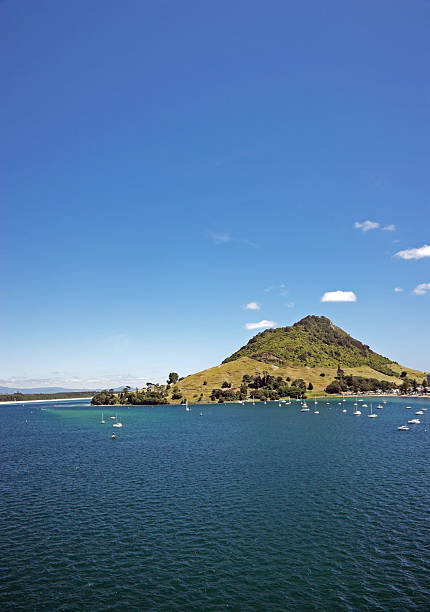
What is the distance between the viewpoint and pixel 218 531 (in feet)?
174

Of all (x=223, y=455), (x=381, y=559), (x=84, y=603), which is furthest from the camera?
(x=223, y=455)

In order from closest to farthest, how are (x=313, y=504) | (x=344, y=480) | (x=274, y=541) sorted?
(x=274, y=541) < (x=313, y=504) < (x=344, y=480)

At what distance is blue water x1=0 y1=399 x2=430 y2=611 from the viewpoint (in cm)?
3788

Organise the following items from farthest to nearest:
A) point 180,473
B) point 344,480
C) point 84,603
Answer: point 180,473
point 344,480
point 84,603

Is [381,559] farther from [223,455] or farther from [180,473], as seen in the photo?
[223,455]

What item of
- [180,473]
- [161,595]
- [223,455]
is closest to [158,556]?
[161,595]

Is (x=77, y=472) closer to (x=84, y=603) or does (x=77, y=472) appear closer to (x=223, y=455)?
(x=223, y=455)

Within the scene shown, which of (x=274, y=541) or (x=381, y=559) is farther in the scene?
(x=274, y=541)

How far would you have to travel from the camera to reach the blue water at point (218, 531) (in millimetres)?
37875

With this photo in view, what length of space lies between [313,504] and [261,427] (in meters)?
112

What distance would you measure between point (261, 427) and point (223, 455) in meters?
69.2

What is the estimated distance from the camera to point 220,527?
5456 centimetres

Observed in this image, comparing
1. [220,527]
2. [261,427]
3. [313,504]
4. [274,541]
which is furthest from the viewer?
[261,427]

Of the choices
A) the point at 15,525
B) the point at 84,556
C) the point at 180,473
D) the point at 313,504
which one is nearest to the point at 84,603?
the point at 84,556
